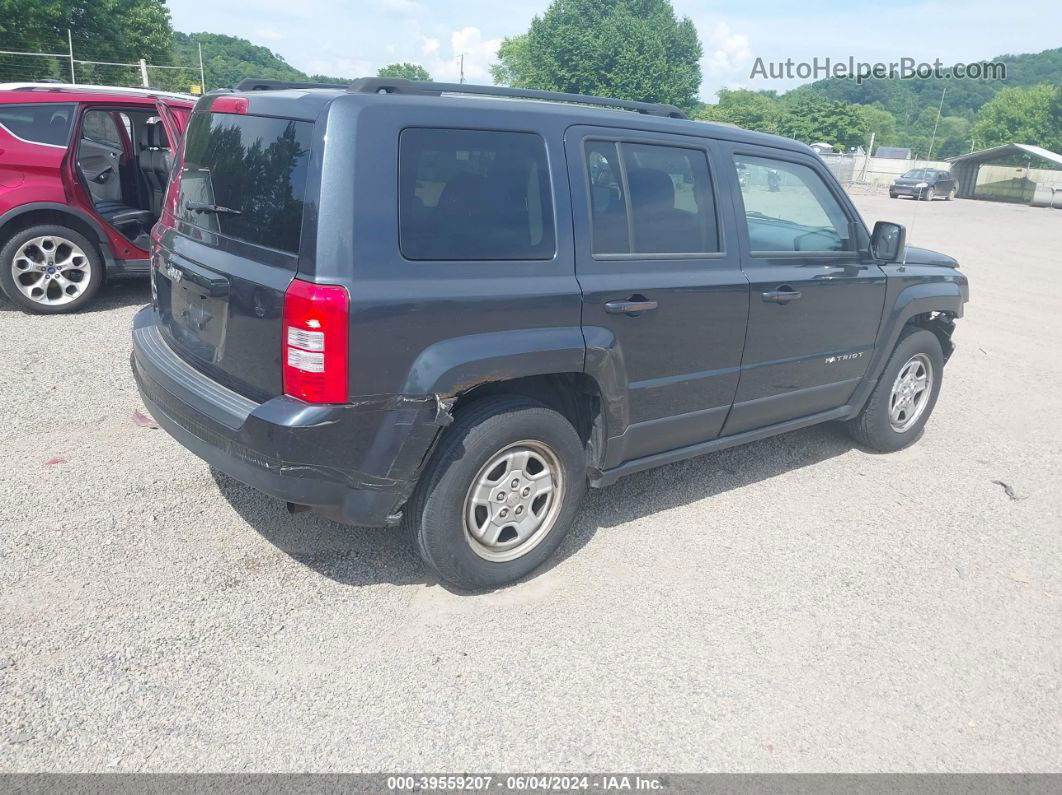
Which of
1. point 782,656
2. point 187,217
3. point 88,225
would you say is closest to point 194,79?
point 88,225

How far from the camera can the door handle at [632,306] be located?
3.41 meters

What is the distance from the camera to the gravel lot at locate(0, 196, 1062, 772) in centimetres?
262

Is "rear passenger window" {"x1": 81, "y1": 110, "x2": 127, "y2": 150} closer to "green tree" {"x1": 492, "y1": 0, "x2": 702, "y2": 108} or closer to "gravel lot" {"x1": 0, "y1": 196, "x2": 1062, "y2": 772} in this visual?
"gravel lot" {"x1": 0, "y1": 196, "x2": 1062, "y2": 772}

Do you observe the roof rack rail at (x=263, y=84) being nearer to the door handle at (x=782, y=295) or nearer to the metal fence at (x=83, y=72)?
the door handle at (x=782, y=295)

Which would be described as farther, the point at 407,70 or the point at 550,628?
the point at 407,70

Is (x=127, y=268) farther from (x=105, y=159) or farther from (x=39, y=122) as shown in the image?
(x=105, y=159)

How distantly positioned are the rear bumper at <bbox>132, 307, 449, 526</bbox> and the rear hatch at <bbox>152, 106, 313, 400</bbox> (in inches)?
4.9

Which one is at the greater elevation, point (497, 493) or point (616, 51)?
point (616, 51)

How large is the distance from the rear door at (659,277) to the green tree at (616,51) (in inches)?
2715

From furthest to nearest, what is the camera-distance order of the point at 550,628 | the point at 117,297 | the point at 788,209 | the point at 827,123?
the point at 827,123, the point at 117,297, the point at 788,209, the point at 550,628

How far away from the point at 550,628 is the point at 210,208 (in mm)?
2183

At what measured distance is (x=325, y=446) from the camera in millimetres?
2859

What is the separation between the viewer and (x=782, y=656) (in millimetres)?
3143

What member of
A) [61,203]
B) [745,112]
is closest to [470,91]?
[61,203]
